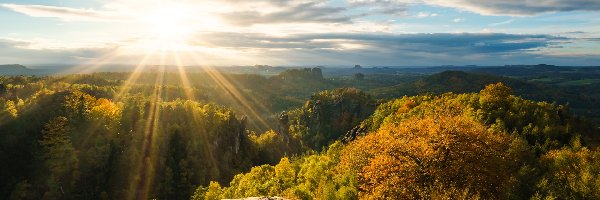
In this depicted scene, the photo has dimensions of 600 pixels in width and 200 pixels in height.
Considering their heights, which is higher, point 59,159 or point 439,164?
point 439,164

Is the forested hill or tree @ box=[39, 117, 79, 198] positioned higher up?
the forested hill

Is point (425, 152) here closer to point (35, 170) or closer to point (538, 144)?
point (538, 144)

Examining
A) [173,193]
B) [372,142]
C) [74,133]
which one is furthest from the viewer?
[173,193]

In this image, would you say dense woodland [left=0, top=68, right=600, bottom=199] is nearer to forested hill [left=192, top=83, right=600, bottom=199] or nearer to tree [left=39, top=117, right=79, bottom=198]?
forested hill [left=192, top=83, right=600, bottom=199]

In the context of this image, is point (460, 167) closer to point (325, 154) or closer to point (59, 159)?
point (325, 154)

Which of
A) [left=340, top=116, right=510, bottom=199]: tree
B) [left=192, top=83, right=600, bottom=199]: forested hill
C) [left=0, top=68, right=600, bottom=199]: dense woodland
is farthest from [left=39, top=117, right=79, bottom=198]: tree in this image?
[left=340, top=116, right=510, bottom=199]: tree

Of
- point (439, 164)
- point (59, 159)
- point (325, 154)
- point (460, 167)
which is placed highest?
point (439, 164)

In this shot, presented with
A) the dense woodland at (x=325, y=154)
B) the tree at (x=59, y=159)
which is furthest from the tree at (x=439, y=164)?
the tree at (x=59, y=159)

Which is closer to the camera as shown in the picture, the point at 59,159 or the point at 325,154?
the point at 325,154

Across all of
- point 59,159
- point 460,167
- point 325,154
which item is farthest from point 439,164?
point 59,159

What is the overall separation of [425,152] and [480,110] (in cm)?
4225

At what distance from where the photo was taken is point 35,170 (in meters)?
125

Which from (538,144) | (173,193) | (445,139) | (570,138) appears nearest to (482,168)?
(445,139)

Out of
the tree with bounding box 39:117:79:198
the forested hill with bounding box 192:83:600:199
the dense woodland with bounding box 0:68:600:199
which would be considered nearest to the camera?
the forested hill with bounding box 192:83:600:199
